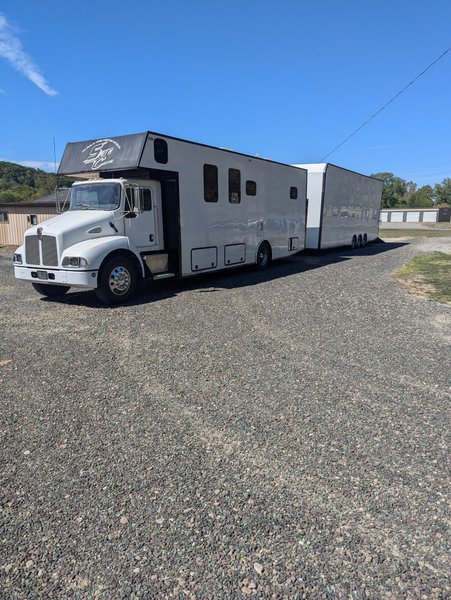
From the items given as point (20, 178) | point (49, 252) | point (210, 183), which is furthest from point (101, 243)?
point (20, 178)

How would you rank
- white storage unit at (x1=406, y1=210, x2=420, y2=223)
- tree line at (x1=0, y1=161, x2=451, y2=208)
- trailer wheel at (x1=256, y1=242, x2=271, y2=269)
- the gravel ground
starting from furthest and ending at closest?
tree line at (x1=0, y1=161, x2=451, y2=208) < white storage unit at (x1=406, y1=210, x2=420, y2=223) < trailer wheel at (x1=256, y1=242, x2=271, y2=269) < the gravel ground

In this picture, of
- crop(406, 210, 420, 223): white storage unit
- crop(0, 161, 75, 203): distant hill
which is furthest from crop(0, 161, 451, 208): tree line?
crop(406, 210, 420, 223): white storage unit

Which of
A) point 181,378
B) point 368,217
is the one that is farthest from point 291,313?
point 368,217

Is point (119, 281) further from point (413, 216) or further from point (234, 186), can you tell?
point (413, 216)

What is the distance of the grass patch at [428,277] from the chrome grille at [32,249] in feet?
25.9

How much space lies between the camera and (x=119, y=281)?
8.83 metres

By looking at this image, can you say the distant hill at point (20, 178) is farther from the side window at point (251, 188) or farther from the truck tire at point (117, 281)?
the truck tire at point (117, 281)

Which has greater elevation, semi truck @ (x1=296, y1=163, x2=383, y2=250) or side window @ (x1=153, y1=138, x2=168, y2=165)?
side window @ (x1=153, y1=138, x2=168, y2=165)

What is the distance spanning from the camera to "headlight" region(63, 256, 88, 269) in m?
8.23

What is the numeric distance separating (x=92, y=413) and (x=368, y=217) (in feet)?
69.0

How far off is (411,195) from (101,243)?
122969mm

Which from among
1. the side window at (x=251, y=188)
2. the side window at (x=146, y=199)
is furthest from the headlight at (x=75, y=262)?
the side window at (x=251, y=188)

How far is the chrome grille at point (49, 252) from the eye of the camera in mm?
8484

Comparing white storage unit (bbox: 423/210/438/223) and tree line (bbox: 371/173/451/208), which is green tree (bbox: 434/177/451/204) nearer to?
tree line (bbox: 371/173/451/208)
